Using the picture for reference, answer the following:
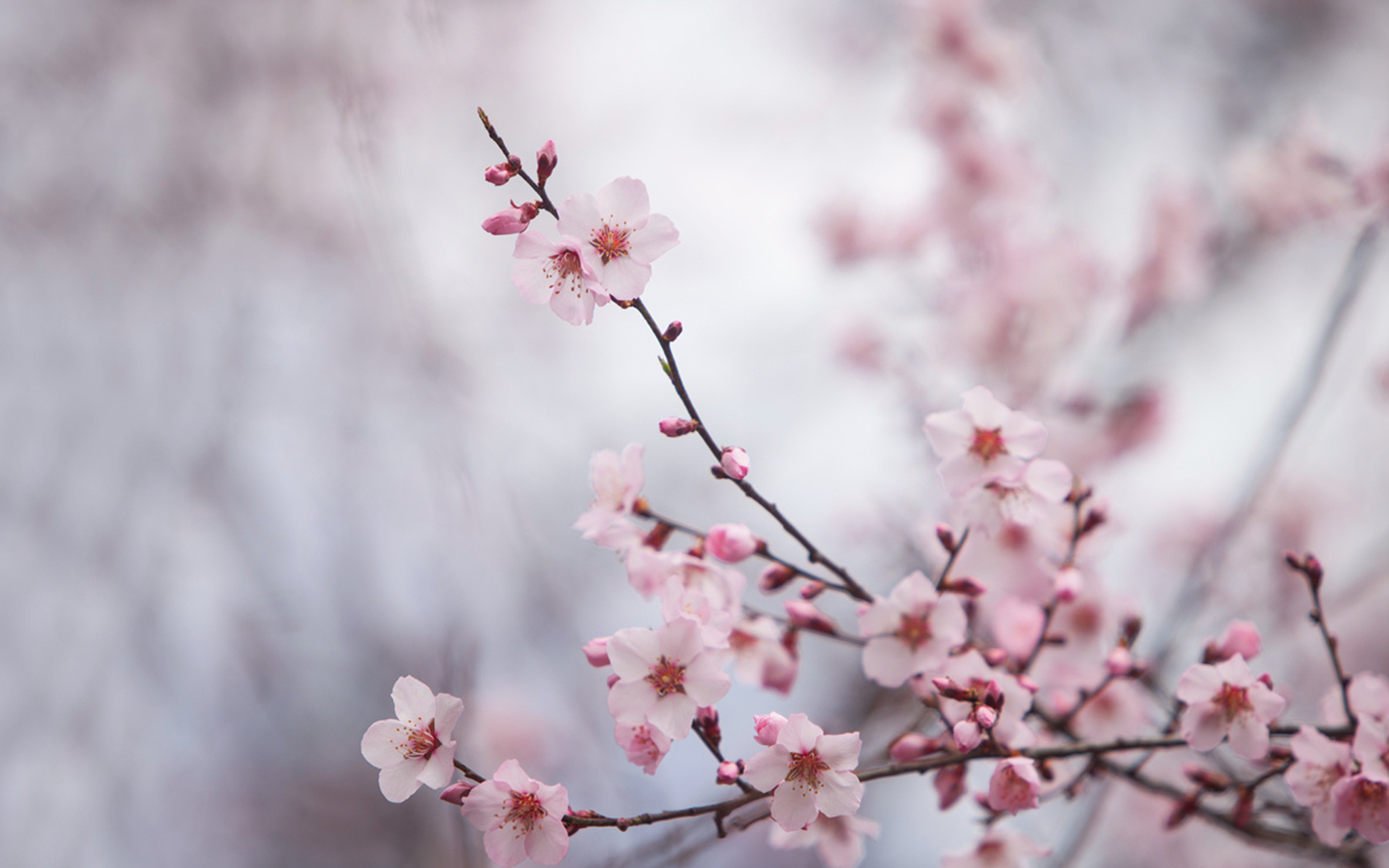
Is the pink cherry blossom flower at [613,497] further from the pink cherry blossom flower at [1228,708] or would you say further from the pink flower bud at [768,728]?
the pink cherry blossom flower at [1228,708]

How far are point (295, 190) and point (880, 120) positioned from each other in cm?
180

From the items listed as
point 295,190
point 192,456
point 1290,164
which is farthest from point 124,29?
point 1290,164

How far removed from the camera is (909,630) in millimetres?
630

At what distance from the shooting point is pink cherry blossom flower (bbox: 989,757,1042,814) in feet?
1.78

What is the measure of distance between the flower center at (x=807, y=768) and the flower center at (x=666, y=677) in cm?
10

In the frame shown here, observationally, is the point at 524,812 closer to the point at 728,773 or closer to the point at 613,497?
the point at 728,773

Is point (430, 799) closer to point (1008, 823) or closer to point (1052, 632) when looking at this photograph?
point (1008, 823)

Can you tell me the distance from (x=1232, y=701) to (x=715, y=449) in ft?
1.56

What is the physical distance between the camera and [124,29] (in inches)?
69.2

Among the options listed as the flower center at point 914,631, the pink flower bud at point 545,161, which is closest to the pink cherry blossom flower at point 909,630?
the flower center at point 914,631

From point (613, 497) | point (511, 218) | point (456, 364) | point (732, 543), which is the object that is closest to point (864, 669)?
point (732, 543)

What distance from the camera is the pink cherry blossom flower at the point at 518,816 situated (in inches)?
20.3

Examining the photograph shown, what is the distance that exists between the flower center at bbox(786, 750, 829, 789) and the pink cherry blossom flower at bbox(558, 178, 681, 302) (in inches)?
14.4

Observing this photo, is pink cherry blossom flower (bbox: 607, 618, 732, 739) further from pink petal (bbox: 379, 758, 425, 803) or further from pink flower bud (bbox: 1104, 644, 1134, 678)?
pink flower bud (bbox: 1104, 644, 1134, 678)
